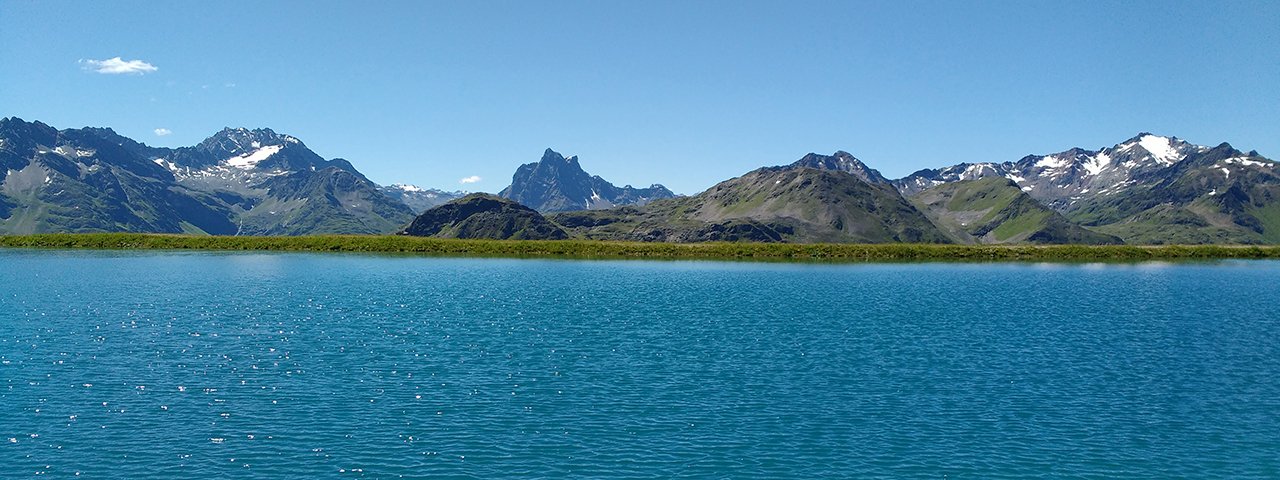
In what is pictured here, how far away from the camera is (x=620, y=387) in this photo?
4262 cm

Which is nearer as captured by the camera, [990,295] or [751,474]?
[751,474]

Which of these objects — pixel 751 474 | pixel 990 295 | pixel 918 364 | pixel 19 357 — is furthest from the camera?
pixel 990 295

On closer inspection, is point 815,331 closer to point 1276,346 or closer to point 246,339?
point 1276,346

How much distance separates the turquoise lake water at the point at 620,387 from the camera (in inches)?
1223

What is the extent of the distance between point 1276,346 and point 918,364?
33.3m

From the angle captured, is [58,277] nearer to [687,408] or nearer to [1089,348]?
[687,408]

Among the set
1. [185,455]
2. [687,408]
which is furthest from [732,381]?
[185,455]

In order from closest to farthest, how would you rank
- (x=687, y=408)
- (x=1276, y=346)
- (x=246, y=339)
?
(x=687, y=408), (x=246, y=339), (x=1276, y=346)

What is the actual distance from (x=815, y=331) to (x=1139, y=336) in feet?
87.8

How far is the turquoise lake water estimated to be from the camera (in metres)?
31.1

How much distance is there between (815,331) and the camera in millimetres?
65312

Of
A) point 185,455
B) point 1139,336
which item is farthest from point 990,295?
point 185,455

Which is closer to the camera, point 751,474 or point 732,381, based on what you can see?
point 751,474

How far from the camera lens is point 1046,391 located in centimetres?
4381
